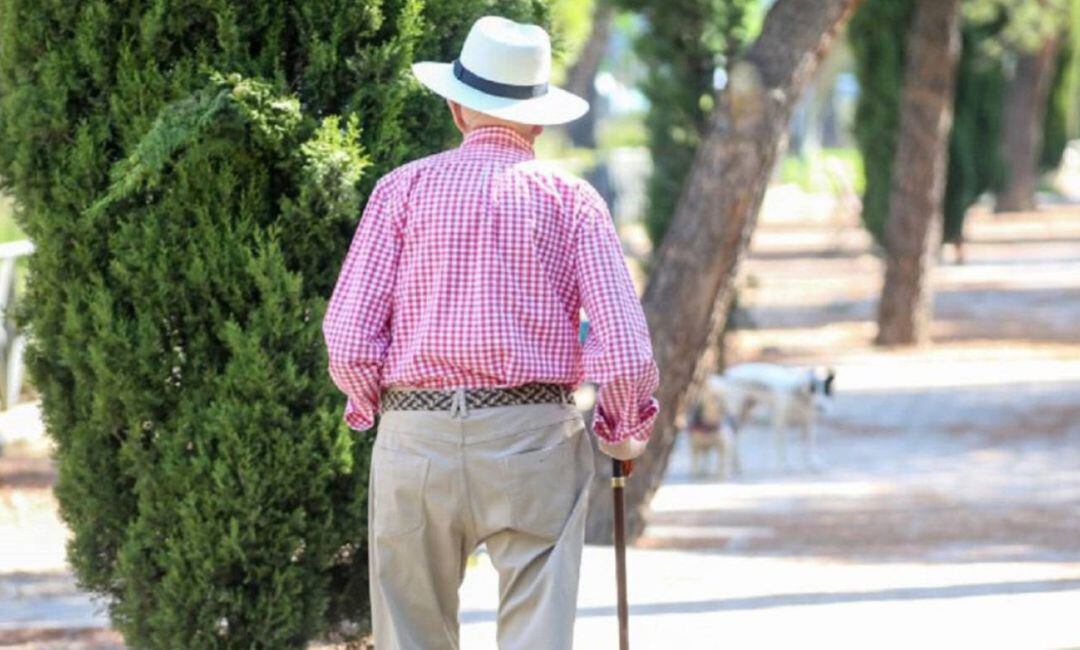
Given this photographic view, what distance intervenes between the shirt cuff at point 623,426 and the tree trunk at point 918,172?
1712 centimetres

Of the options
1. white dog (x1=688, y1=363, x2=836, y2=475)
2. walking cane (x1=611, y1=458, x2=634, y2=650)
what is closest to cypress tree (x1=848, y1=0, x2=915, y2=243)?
white dog (x1=688, y1=363, x2=836, y2=475)

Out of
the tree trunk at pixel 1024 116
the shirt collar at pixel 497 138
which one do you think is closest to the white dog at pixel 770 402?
the shirt collar at pixel 497 138

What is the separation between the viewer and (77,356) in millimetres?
5688

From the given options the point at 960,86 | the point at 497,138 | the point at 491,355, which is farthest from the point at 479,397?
the point at 960,86

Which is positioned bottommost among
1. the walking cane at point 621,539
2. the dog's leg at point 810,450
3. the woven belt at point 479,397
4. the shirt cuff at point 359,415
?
the dog's leg at point 810,450

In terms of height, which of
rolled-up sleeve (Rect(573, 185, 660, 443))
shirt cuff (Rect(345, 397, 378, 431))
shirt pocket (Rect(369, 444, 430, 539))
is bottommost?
shirt pocket (Rect(369, 444, 430, 539))

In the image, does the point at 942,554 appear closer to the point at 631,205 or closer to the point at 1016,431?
the point at 1016,431

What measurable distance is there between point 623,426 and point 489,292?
454 millimetres

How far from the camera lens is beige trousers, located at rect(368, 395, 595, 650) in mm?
4785

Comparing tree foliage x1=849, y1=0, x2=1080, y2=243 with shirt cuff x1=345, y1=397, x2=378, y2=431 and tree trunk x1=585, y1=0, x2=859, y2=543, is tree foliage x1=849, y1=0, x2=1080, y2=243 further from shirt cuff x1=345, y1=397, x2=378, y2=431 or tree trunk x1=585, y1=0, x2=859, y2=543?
shirt cuff x1=345, y1=397, x2=378, y2=431

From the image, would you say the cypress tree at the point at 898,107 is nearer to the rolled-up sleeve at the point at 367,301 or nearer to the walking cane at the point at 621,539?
the walking cane at the point at 621,539

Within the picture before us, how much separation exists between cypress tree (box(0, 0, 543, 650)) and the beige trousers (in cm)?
79

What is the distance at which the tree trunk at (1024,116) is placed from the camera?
4041 cm

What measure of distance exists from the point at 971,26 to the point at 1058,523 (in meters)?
17.1
